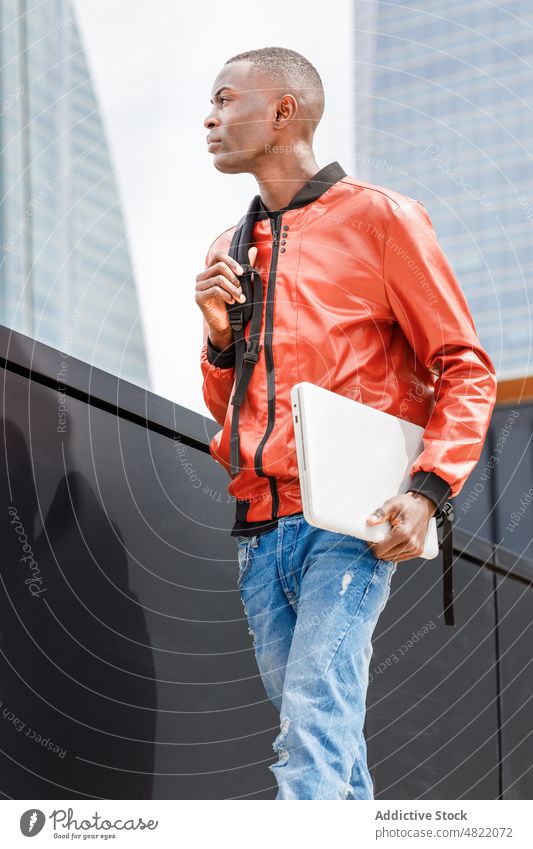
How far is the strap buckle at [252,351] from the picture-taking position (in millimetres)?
1671

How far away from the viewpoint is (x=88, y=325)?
3.92m

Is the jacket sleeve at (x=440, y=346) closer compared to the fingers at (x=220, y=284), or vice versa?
the jacket sleeve at (x=440, y=346)

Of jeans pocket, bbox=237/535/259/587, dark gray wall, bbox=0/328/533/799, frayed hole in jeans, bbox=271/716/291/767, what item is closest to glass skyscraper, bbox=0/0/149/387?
dark gray wall, bbox=0/328/533/799

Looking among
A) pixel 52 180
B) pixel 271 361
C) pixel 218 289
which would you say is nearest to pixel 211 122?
pixel 218 289

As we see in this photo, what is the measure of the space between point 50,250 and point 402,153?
51.5 feet

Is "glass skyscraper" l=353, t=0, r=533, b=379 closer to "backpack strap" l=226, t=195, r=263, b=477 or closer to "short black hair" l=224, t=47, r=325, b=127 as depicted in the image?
"short black hair" l=224, t=47, r=325, b=127

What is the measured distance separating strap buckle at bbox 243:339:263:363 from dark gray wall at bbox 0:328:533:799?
38cm

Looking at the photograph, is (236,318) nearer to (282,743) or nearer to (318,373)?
(318,373)

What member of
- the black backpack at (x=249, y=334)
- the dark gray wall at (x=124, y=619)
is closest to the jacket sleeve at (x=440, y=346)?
the black backpack at (x=249, y=334)

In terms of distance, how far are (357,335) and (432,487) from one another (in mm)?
265

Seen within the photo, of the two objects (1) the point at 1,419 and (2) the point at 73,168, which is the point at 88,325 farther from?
(1) the point at 1,419

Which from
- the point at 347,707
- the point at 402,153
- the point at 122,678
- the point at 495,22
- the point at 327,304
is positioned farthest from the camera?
the point at 402,153

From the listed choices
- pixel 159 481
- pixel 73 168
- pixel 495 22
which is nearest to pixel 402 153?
pixel 495 22

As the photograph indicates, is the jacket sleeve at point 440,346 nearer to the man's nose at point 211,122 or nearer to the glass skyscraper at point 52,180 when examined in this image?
the man's nose at point 211,122
